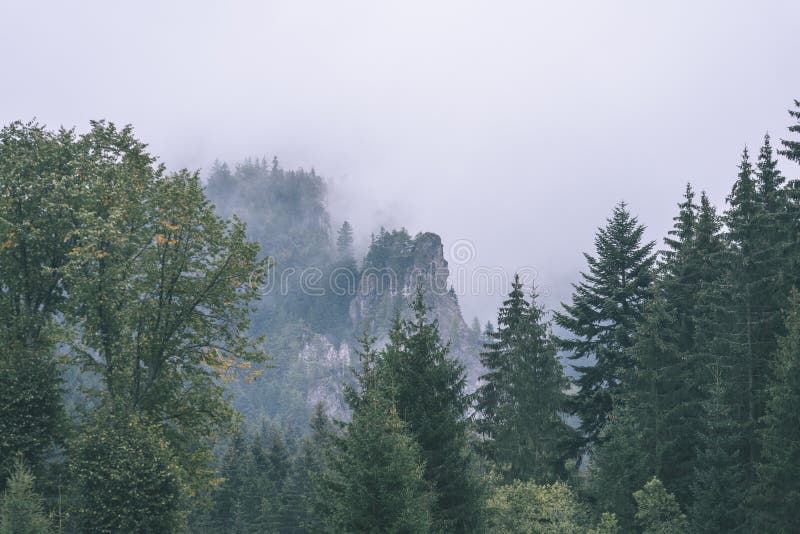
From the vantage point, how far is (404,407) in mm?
23688

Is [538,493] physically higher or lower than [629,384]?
lower

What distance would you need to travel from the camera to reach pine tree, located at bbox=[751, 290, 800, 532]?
23141mm

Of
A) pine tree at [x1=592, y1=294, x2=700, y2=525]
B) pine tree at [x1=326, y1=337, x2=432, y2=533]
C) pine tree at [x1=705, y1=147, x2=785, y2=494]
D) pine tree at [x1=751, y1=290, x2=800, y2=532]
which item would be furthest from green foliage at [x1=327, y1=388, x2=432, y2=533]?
pine tree at [x1=705, y1=147, x2=785, y2=494]

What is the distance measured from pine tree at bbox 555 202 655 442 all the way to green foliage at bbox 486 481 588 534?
8.74 m

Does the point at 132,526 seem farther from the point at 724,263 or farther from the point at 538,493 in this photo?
the point at 724,263

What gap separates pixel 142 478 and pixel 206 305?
24.7ft

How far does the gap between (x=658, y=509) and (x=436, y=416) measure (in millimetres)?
10451

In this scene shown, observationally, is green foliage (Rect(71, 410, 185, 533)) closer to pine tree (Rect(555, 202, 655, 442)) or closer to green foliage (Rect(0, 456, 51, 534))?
A: green foliage (Rect(0, 456, 51, 534))

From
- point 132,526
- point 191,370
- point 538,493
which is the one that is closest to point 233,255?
point 191,370

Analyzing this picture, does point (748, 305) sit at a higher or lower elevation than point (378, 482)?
higher

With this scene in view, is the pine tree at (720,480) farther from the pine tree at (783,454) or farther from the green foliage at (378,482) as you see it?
the green foliage at (378,482)

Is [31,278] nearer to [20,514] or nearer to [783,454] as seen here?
[20,514]

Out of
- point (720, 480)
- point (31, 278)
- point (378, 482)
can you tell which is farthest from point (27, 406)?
point (720, 480)

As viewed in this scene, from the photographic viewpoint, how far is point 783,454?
77.4 feet
